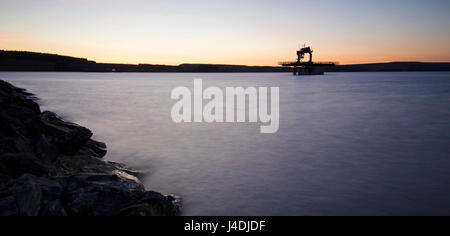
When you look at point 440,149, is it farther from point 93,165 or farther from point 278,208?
point 93,165

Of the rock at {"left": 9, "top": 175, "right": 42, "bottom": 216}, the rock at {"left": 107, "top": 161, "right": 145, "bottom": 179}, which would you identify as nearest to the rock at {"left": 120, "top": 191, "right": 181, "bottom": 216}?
the rock at {"left": 9, "top": 175, "right": 42, "bottom": 216}

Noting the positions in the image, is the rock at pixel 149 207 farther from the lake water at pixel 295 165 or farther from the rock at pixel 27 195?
the rock at pixel 27 195

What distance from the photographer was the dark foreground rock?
4.38 m

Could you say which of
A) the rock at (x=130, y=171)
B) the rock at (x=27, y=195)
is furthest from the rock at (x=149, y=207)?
the rock at (x=130, y=171)

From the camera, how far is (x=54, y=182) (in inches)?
189

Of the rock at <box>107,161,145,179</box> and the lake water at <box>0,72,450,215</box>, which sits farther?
the rock at <box>107,161,145,179</box>

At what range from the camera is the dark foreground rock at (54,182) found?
4.38 metres

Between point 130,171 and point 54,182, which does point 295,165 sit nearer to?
point 130,171

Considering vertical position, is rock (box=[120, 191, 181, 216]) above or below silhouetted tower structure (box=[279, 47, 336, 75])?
below

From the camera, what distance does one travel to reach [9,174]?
510cm

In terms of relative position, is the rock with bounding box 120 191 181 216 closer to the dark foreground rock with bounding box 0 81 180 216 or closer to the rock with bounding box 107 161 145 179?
the dark foreground rock with bounding box 0 81 180 216

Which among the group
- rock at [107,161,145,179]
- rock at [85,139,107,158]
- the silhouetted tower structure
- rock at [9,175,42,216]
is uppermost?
the silhouetted tower structure
